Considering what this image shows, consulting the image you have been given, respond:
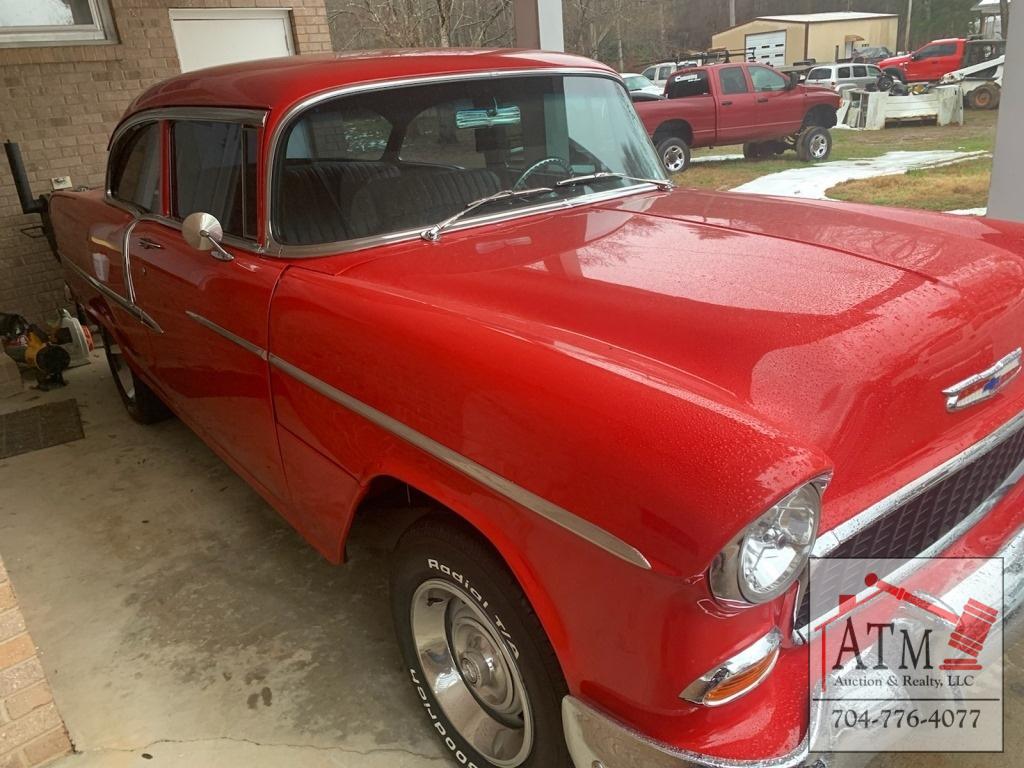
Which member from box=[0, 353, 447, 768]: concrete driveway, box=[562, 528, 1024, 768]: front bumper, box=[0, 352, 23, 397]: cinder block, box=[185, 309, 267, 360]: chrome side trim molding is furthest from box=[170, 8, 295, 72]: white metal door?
box=[562, 528, 1024, 768]: front bumper

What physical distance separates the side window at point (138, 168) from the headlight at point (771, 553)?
2.85 metres

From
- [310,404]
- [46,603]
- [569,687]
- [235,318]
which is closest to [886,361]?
[569,687]

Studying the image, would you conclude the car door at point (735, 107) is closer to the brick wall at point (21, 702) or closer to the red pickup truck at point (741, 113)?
the red pickup truck at point (741, 113)

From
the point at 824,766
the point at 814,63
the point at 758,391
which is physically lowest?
the point at 824,766

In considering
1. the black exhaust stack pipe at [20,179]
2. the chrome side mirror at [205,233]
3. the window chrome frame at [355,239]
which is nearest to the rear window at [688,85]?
the window chrome frame at [355,239]

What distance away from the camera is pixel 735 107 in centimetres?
666

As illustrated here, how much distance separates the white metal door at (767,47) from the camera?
19.3ft

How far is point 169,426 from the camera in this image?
4473 mm

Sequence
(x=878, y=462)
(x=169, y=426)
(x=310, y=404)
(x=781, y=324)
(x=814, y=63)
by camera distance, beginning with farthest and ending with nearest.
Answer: (x=814, y=63), (x=169, y=426), (x=310, y=404), (x=781, y=324), (x=878, y=462)

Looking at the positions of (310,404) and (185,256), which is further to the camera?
(185,256)

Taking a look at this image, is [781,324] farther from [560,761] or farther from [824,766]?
[560,761]

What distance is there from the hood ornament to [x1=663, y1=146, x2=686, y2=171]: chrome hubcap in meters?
5.42

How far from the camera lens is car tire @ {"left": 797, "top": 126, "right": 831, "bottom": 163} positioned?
6.03 metres

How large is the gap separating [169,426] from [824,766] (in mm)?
4050
